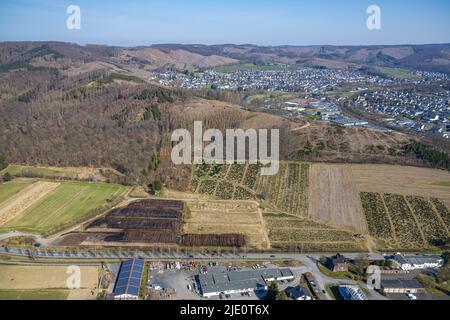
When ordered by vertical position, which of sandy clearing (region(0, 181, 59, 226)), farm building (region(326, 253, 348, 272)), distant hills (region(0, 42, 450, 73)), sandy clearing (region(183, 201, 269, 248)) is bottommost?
farm building (region(326, 253, 348, 272))

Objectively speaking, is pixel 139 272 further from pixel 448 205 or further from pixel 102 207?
pixel 448 205

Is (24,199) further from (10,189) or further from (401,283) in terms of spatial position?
(401,283)

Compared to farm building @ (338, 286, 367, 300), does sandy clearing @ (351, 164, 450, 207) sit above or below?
above

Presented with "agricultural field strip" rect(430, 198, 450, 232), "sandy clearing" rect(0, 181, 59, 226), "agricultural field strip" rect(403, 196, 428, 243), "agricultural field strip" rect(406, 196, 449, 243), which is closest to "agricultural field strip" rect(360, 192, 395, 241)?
"agricultural field strip" rect(403, 196, 428, 243)

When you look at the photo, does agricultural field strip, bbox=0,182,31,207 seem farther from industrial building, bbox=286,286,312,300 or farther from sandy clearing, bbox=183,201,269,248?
industrial building, bbox=286,286,312,300

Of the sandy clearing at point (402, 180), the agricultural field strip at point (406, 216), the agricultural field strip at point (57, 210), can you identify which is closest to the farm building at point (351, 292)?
the agricultural field strip at point (406, 216)
